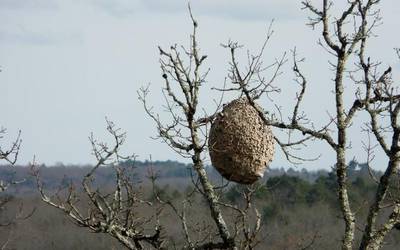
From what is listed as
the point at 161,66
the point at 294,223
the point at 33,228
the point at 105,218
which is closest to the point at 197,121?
the point at 161,66

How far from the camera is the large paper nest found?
7.06 metres

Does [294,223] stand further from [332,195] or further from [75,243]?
[75,243]

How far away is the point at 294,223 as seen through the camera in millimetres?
37469

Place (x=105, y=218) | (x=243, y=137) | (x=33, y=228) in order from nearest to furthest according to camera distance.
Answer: (x=243, y=137), (x=105, y=218), (x=33, y=228)

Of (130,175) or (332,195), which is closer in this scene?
(130,175)

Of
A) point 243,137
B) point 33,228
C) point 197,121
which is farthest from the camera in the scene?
point 33,228

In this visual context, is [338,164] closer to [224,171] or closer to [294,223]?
[224,171]

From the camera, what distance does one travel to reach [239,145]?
705 centimetres

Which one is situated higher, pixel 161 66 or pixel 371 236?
pixel 161 66

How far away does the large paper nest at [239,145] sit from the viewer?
7062 mm

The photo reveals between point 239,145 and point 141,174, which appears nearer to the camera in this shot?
point 239,145

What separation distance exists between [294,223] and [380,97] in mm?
29003

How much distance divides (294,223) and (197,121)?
30605mm

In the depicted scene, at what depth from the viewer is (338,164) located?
29.5 ft
